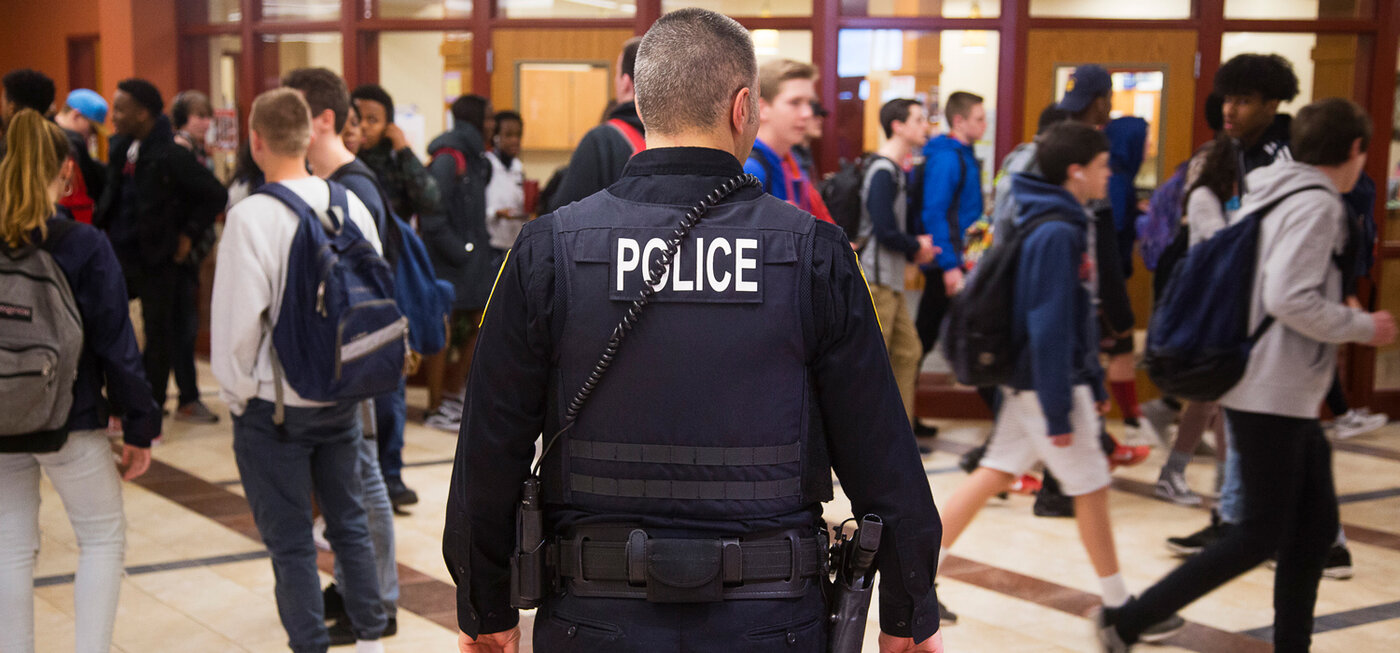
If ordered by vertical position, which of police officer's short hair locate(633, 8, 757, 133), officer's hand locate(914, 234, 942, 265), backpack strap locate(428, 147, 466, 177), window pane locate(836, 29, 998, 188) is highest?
window pane locate(836, 29, 998, 188)

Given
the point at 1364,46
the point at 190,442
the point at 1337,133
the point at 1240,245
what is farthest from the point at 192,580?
the point at 1364,46

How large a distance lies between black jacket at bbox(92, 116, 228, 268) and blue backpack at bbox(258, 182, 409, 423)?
417cm

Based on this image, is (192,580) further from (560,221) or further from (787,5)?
(787,5)

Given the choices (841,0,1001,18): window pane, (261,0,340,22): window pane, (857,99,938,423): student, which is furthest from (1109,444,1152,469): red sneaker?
(261,0,340,22): window pane

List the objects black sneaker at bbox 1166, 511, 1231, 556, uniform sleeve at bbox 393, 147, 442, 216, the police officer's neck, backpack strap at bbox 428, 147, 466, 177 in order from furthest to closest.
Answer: backpack strap at bbox 428, 147, 466, 177 < uniform sleeve at bbox 393, 147, 442, 216 < black sneaker at bbox 1166, 511, 1231, 556 < the police officer's neck

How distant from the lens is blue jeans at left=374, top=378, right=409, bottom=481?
203 inches

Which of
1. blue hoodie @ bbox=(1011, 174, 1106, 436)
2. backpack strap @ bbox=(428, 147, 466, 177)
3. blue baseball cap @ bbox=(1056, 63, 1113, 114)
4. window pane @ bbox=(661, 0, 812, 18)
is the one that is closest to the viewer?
blue hoodie @ bbox=(1011, 174, 1106, 436)

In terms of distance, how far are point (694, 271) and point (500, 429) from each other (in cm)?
40

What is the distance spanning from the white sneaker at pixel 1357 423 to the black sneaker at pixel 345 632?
617 cm

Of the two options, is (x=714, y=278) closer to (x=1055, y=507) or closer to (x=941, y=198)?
(x=1055, y=507)

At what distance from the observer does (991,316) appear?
3.93 m

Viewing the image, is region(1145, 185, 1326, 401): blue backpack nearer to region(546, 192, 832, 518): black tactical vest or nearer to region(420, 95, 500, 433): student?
region(546, 192, 832, 518): black tactical vest

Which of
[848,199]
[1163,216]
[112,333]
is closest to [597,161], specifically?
[112,333]

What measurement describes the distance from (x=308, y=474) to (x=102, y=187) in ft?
14.4
